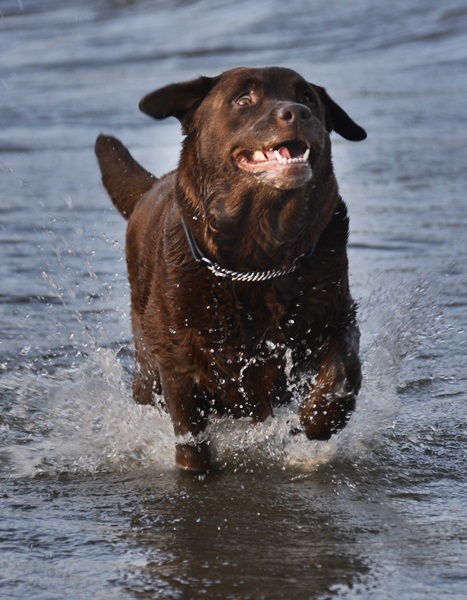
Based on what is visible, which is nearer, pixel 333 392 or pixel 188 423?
pixel 333 392

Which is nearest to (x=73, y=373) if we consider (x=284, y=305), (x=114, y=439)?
(x=114, y=439)

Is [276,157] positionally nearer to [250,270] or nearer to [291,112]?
[291,112]

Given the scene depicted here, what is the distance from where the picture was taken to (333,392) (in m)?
4.82

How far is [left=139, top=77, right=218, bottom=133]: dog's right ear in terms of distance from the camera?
16.2 feet

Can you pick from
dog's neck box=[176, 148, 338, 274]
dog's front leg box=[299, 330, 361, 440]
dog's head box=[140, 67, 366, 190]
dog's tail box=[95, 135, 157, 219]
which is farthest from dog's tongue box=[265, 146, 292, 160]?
dog's tail box=[95, 135, 157, 219]

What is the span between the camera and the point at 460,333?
6734mm

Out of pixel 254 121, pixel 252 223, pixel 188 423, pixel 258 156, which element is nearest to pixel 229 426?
pixel 188 423

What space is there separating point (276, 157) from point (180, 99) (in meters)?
0.56

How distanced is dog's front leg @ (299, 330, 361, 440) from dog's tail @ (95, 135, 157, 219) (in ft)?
5.72

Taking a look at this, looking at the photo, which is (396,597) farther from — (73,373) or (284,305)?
(73,373)

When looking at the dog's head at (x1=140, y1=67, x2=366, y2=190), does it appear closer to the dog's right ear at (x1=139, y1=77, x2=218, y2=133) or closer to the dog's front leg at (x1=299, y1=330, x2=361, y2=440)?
the dog's right ear at (x1=139, y1=77, x2=218, y2=133)

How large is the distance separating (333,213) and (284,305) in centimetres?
43

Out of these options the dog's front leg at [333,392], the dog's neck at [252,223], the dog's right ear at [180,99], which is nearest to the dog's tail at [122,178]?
the dog's right ear at [180,99]

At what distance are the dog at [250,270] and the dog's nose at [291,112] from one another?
81 mm
